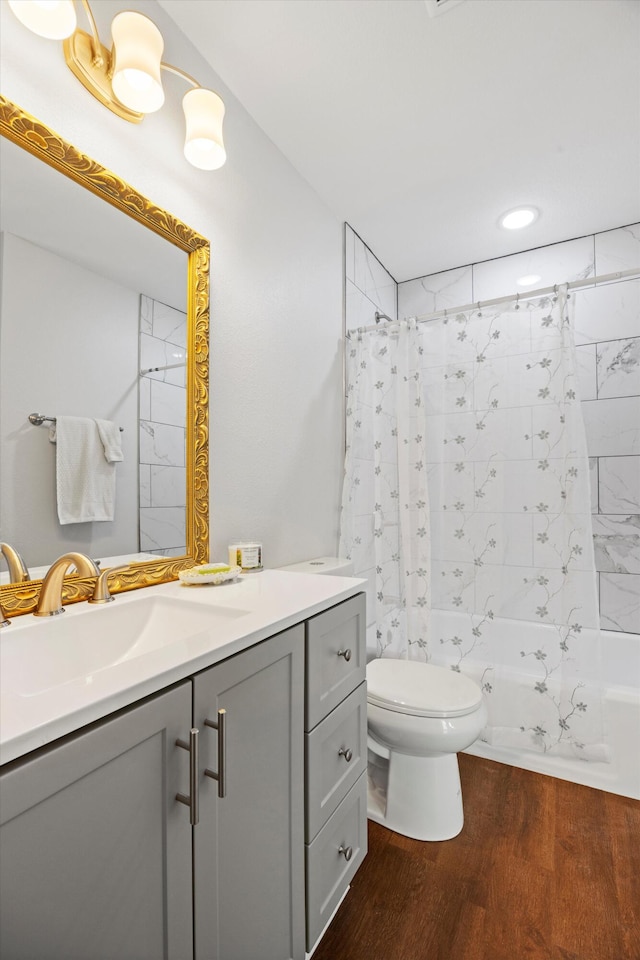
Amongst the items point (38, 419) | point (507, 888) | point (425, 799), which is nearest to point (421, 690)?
point (425, 799)

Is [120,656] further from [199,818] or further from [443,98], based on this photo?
[443,98]

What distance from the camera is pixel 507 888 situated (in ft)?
4.41

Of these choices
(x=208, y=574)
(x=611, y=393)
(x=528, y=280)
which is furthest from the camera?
(x=528, y=280)

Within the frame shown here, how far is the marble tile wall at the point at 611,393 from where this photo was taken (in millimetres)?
2406

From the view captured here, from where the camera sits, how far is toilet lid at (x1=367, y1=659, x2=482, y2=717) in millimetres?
1520

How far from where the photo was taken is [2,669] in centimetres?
79

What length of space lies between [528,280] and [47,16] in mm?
2442

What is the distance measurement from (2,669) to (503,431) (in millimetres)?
1866

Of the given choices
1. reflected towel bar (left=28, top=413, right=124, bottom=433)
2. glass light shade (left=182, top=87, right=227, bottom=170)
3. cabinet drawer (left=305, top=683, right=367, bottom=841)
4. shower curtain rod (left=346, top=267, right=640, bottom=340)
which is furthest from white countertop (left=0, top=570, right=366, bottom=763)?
shower curtain rod (left=346, top=267, right=640, bottom=340)

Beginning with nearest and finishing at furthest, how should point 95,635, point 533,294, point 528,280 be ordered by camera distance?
1. point 95,635
2. point 533,294
3. point 528,280

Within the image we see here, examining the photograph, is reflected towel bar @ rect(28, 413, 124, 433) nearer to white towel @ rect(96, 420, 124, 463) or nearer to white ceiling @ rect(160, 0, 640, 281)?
white towel @ rect(96, 420, 124, 463)

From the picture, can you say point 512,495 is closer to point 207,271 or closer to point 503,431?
point 503,431

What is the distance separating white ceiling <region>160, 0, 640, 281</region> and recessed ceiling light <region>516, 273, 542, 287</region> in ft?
0.99

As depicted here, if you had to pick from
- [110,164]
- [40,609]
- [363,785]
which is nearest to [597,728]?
[363,785]
